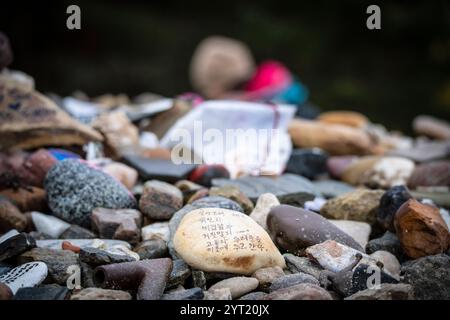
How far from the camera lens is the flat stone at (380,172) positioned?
107 inches

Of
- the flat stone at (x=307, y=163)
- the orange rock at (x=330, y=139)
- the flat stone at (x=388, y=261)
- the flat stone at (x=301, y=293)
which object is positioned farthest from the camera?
the orange rock at (x=330, y=139)

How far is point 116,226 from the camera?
2.06 m

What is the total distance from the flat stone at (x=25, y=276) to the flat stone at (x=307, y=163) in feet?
5.06

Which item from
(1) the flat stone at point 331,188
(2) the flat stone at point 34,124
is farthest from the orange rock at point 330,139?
(2) the flat stone at point 34,124

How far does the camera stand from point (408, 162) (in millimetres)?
2842

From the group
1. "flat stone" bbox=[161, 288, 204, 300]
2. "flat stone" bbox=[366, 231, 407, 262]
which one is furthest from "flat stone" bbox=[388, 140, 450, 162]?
"flat stone" bbox=[161, 288, 204, 300]

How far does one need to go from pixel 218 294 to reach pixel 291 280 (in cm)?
26

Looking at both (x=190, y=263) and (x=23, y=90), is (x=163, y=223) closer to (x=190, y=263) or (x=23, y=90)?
(x=190, y=263)

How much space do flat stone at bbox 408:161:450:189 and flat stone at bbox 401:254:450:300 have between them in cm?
97

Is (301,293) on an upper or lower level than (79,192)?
lower

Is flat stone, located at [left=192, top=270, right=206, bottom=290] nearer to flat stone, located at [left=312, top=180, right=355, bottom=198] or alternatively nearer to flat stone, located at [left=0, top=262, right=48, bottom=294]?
flat stone, located at [left=0, top=262, right=48, bottom=294]

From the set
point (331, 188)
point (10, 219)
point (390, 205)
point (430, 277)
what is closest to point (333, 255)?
point (430, 277)

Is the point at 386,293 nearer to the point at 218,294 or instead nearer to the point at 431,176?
the point at 218,294

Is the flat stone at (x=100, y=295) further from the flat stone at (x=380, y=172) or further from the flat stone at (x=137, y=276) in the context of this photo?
the flat stone at (x=380, y=172)
